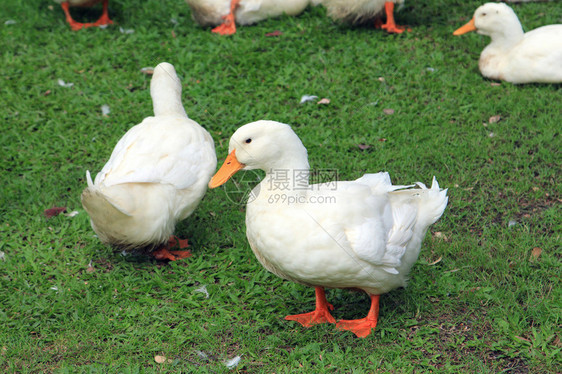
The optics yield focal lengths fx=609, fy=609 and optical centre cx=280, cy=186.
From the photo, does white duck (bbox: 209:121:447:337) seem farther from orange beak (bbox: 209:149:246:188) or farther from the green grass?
the green grass

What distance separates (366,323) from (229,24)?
15.9 feet

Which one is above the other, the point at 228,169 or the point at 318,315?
the point at 228,169

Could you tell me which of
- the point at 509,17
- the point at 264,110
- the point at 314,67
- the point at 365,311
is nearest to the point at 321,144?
the point at 264,110

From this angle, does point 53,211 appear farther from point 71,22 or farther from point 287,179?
point 71,22

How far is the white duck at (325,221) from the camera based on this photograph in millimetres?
3281

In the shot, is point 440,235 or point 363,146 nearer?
point 440,235

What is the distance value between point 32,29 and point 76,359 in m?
5.52

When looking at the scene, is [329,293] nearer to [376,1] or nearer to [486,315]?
[486,315]

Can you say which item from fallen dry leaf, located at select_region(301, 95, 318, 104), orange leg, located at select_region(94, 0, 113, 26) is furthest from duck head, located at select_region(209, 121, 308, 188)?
orange leg, located at select_region(94, 0, 113, 26)

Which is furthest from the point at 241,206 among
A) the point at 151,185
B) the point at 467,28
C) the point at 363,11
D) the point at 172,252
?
the point at 467,28

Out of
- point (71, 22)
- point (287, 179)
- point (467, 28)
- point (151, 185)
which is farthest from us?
point (71, 22)

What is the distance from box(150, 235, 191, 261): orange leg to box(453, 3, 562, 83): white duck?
3.68 metres

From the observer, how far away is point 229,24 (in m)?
7.48

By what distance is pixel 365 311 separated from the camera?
3.95m
